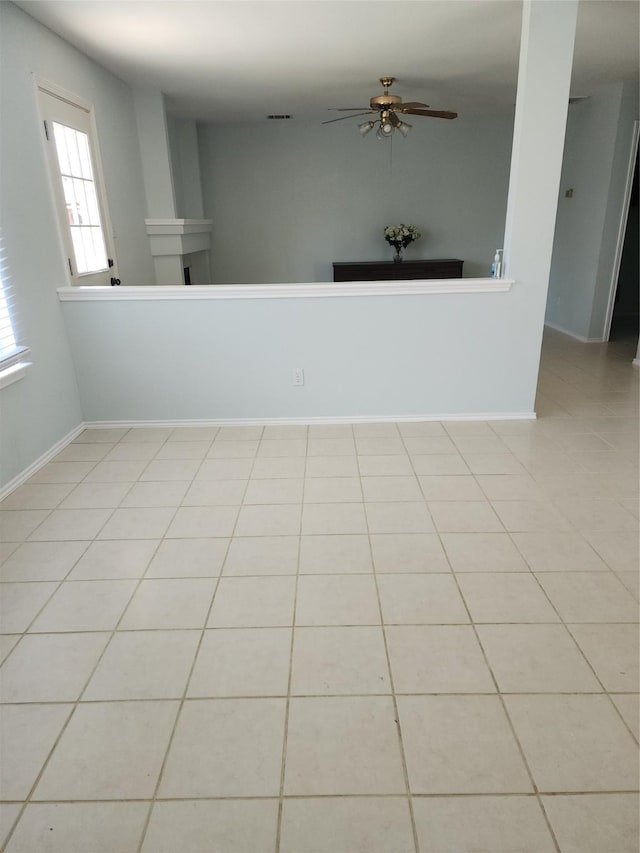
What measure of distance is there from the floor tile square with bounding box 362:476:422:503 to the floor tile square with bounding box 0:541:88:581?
4.45 feet

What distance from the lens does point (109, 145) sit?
158 inches

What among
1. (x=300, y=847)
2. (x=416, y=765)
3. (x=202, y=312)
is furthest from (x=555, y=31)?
(x=300, y=847)

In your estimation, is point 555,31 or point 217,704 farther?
point 555,31

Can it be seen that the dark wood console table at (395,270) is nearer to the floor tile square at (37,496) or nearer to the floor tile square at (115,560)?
the floor tile square at (37,496)

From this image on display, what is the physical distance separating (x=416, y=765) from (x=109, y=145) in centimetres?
435

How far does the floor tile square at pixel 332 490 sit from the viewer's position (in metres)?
2.69

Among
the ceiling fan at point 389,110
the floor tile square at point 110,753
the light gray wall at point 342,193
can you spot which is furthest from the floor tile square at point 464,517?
the light gray wall at point 342,193

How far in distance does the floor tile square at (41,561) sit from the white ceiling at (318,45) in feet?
8.93

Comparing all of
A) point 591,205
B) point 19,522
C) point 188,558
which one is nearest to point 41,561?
point 19,522

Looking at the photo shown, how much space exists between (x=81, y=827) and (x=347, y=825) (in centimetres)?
62

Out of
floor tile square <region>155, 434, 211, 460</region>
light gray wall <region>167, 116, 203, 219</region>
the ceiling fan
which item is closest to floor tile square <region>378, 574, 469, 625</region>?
floor tile square <region>155, 434, 211, 460</region>

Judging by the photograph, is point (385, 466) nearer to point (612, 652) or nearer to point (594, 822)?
point (612, 652)

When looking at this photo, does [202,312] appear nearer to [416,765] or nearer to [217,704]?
[217,704]

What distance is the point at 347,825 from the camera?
49.2 inches
